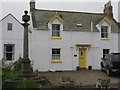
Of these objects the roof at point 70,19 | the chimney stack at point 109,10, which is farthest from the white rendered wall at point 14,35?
the chimney stack at point 109,10

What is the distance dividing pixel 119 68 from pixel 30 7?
13.4m

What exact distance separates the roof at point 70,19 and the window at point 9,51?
3968 millimetres

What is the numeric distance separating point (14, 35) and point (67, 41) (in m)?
6.23

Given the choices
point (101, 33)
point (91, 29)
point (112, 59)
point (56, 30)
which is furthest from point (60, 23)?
point (112, 59)

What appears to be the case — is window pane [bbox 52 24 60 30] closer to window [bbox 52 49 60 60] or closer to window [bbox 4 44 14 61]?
window [bbox 52 49 60 60]

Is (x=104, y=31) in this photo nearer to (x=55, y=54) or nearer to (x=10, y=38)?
(x=55, y=54)

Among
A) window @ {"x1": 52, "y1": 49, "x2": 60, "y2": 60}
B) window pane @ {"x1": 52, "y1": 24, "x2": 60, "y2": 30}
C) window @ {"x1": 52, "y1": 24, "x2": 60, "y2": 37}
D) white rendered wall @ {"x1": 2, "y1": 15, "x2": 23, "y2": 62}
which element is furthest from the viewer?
white rendered wall @ {"x1": 2, "y1": 15, "x2": 23, "y2": 62}

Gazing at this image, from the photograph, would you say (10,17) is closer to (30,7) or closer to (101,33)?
(30,7)

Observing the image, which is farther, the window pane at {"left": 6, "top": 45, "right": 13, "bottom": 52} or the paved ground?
the window pane at {"left": 6, "top": 45, "right": 13, "bottom": 52}

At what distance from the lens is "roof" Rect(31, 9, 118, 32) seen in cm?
2108

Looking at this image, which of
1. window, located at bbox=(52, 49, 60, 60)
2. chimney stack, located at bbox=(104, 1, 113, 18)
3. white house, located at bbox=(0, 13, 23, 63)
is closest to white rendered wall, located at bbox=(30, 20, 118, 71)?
window, located at bbox=(52, 49, 60, 60)

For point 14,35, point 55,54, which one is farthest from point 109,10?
point 14,35

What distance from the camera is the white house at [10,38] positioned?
21141 millimetres

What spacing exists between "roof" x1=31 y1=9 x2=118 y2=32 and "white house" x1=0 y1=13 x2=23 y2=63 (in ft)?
8.04
